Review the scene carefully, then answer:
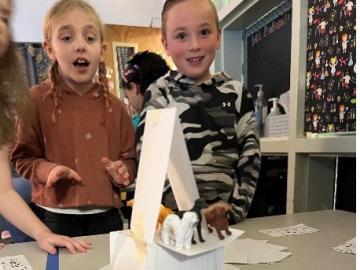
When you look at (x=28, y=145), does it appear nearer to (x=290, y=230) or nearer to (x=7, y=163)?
(x=7, y=163)

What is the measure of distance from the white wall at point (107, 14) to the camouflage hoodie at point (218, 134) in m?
2.49

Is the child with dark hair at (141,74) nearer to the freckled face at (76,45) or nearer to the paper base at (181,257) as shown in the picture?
the freckled face at (76,45)

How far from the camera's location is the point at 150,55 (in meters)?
2.29

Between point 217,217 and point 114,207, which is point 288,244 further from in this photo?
point 114,207

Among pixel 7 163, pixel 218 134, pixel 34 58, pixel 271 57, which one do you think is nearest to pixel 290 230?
pixel 218 134

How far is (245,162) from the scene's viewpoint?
1.08m

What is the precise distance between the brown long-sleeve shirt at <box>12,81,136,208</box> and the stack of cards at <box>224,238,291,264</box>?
14.4 inches

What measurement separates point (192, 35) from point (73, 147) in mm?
448

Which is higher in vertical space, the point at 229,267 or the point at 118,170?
the point at 118,170

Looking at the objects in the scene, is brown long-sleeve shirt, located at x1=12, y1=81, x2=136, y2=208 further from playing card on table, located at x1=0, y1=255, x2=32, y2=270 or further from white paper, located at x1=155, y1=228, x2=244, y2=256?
white paper, located at x1=155, y1=228, x2=244, y2=256

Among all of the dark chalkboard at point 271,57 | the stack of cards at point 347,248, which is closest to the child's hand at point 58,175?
the stack of cards at point 347,248

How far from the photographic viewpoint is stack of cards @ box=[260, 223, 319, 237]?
0.97 m

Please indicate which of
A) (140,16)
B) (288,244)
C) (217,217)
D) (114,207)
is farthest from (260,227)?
(140,16)

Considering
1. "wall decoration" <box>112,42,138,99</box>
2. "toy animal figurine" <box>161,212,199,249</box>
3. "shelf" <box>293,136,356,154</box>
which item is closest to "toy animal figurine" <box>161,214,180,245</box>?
"toy animal figurine" <box>161,212,199,249</box>
